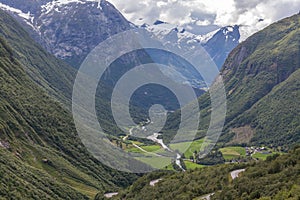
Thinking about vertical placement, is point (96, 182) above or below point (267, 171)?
below

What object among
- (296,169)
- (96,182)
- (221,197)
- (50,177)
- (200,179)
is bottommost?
(96,182)

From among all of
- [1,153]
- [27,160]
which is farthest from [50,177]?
[1,153]

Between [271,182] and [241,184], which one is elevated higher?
[271,182]

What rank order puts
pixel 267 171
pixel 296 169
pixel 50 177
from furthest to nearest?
pixel 50 177, pixel 267 171, pixel 296 169

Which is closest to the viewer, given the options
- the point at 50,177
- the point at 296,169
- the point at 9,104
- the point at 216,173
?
the point at 296,169

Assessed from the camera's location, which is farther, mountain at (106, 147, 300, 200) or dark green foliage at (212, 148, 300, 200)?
mountain at (106, 147, 300, 200)

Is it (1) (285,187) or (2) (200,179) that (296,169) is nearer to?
(1) (285,187)

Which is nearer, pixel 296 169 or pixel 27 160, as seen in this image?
pixel 296 169

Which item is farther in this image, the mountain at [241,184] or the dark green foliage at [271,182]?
the mountain at [241,184]

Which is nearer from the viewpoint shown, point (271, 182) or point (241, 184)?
point (271, 182)
